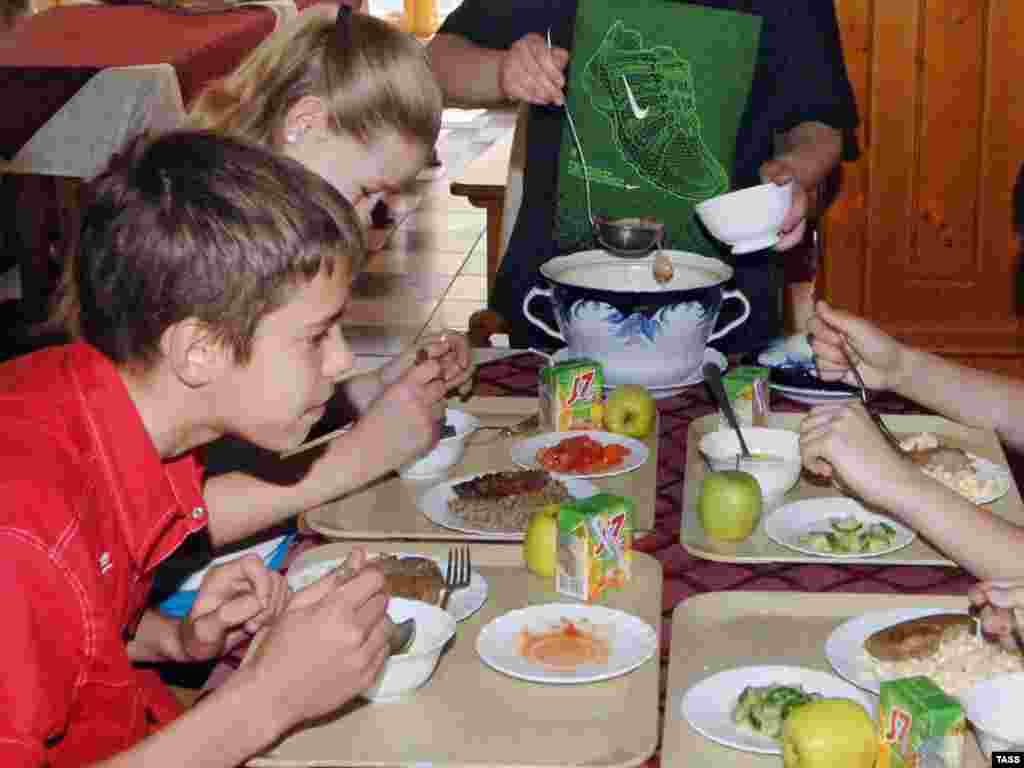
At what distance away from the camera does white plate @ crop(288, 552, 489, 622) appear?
5.27ft

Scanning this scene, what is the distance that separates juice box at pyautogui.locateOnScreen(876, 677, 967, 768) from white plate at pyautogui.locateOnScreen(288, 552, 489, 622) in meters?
0.50

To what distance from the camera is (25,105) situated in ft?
17.6

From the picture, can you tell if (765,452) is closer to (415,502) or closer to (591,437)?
(591,437)

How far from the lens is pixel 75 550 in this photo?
1.24 meters

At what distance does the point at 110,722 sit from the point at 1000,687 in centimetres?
80

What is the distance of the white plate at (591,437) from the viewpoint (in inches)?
78.5

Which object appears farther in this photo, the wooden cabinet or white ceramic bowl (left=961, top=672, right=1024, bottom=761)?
the wooden cabinet

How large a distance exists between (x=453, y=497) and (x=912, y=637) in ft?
2.16

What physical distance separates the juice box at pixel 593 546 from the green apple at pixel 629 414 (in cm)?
46

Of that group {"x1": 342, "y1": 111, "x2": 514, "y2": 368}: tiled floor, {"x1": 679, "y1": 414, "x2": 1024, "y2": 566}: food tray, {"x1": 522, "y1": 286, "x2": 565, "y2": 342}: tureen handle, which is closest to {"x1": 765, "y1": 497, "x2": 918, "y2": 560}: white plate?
{"x1": 679, "y1": 414, "x2": 1024, "y2": 566}: food tray

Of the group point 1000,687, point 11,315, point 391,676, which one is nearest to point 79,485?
point 391,676

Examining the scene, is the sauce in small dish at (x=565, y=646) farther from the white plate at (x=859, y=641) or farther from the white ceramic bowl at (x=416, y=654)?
the white plate at (x=859, y=641)

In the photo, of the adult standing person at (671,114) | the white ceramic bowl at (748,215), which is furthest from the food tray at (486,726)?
the adult standing person at (671,114)

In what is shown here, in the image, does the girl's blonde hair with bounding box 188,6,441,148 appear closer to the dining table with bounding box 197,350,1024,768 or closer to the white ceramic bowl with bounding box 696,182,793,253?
the white ceramic bowl with bounding box 696,182,793,253
